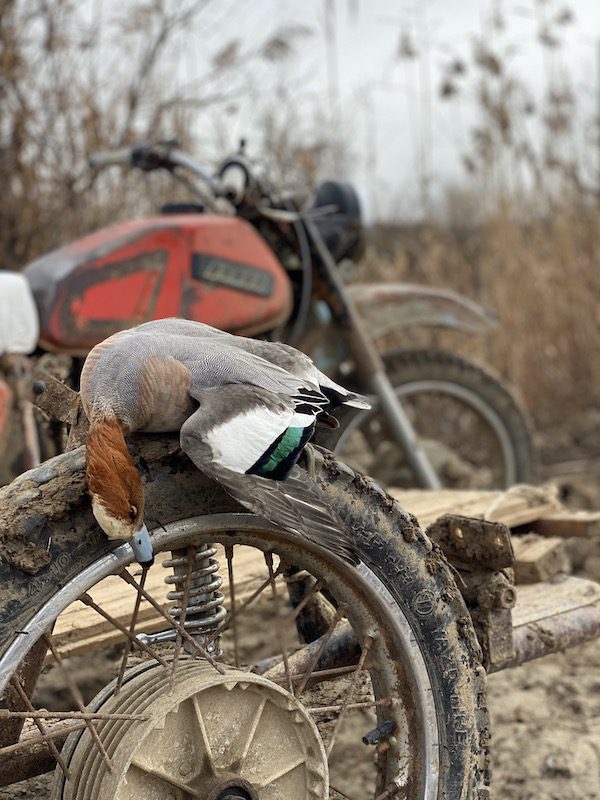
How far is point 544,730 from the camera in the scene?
2164 millimetres

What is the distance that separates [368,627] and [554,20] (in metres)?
5.58

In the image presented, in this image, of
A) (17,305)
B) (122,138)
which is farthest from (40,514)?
(122,138)

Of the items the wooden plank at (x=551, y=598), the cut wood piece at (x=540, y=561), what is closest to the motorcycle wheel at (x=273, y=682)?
the wooden plank at (x=551, y=598)

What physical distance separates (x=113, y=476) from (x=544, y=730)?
1.52 metres

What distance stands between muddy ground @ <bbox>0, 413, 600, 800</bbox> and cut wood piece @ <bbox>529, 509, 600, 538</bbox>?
0.39 meters

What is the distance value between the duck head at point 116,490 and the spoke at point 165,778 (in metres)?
0.24

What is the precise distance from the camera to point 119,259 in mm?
2670

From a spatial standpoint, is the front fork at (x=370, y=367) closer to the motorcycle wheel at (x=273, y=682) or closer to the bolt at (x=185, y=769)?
the motorcycle wheel at (x=273, y=682)

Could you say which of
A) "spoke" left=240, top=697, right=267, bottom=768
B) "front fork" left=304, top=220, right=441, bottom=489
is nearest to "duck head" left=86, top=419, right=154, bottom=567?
"spoke" left=240, top=697, right=267, bottom=768

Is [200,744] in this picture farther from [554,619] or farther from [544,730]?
[544,730]

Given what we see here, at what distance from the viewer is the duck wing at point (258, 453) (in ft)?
3.53

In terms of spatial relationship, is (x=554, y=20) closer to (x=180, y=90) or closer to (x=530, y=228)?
(x=530, y=228)

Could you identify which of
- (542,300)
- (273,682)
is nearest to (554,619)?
(273,682)

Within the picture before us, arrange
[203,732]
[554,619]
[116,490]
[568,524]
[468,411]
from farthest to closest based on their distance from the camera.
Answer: [468,411]
[568,524]
[554,619]
[203,732]
[116,490]
